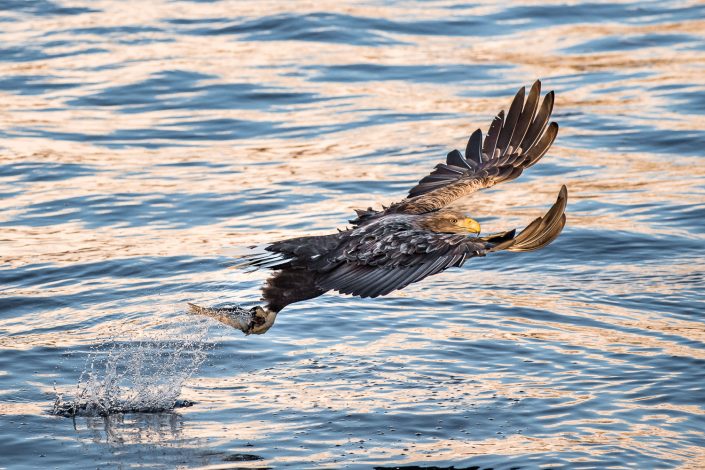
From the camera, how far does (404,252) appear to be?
21.6 ft

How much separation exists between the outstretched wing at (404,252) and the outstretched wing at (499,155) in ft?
2.80

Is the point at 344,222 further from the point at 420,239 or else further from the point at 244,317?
the point at 420,239

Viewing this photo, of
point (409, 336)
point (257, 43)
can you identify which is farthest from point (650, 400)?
point (257, 43)

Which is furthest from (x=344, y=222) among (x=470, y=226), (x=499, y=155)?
(x=470, y=226)

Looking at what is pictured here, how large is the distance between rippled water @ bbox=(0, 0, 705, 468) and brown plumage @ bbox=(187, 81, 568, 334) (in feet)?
2.54

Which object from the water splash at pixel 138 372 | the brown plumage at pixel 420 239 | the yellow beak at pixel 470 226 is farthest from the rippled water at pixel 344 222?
the yellow beak at pixel 470 226

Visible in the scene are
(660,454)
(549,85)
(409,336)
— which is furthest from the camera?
(549,85)

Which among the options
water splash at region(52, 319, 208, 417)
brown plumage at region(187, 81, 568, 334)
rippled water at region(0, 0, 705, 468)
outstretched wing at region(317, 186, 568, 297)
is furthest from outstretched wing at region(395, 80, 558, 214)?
water splash at region(52, 319, 208, 417)

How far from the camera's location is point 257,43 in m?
16.1

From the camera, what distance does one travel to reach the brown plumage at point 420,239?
632 centimetres

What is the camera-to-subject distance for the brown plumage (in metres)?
6.32

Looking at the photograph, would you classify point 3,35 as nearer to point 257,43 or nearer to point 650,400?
point 257,43

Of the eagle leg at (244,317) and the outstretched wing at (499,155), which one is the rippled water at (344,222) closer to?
the eagle leg at (244,317)

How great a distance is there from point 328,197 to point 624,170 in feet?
9.61
